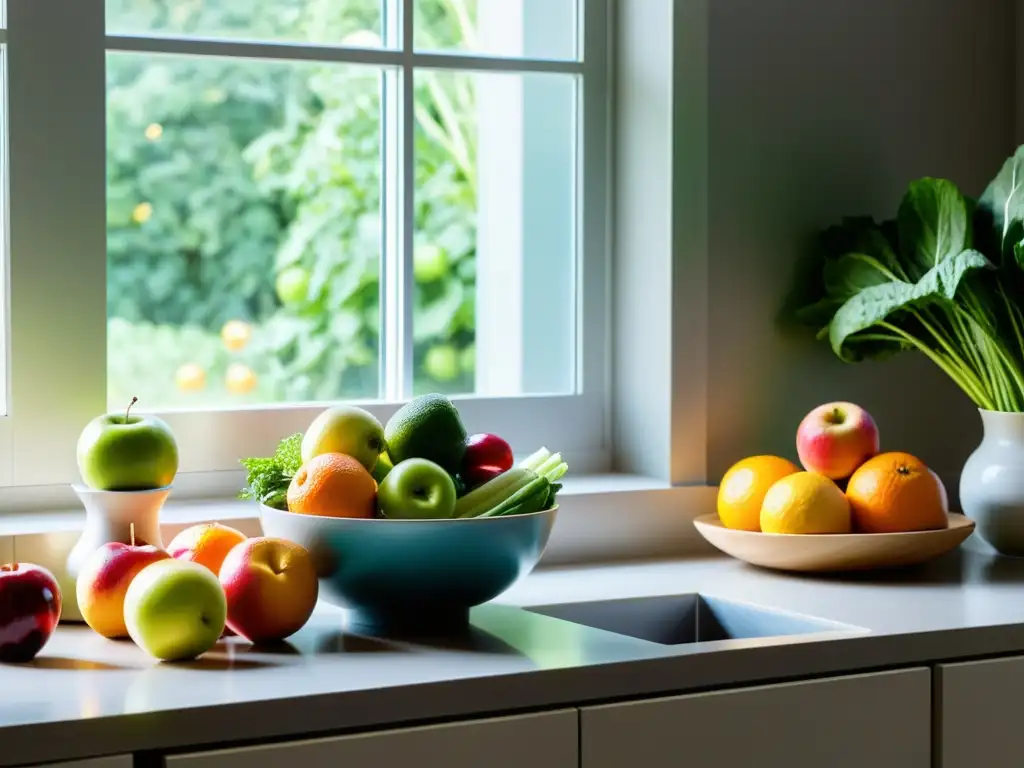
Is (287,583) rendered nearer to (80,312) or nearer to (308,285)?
(80,312)

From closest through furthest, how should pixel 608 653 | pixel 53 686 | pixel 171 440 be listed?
pixel 53 686 → pixel 608 653 → pixel 171 440

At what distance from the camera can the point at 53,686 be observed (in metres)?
1.25

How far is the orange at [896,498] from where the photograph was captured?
1.77 meters

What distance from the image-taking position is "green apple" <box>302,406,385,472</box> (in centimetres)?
152

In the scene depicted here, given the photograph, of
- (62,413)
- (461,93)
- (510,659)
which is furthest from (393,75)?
(510,659)

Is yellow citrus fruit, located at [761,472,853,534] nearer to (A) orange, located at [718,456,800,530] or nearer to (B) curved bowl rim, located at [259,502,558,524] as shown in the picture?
(A) orange, located at [718,456,800,530]

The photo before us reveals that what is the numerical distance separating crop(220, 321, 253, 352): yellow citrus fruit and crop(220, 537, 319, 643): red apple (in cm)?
61

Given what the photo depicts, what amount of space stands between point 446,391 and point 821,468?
0.56m

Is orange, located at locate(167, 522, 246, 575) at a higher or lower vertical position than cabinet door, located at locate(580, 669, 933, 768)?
higher

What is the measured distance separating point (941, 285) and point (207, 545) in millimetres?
958

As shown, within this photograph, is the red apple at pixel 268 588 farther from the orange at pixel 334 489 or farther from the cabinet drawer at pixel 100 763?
the cabinet drawer at pixel 100 763

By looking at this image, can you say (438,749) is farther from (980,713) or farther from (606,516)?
(606,516)

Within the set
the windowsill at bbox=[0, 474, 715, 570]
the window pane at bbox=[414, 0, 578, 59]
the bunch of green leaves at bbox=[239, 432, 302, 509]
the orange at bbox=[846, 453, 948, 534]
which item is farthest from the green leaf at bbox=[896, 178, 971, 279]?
the bunch of green leaves at bbox=[239, 432, 302, 509]

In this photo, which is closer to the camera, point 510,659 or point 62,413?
point 510,659
